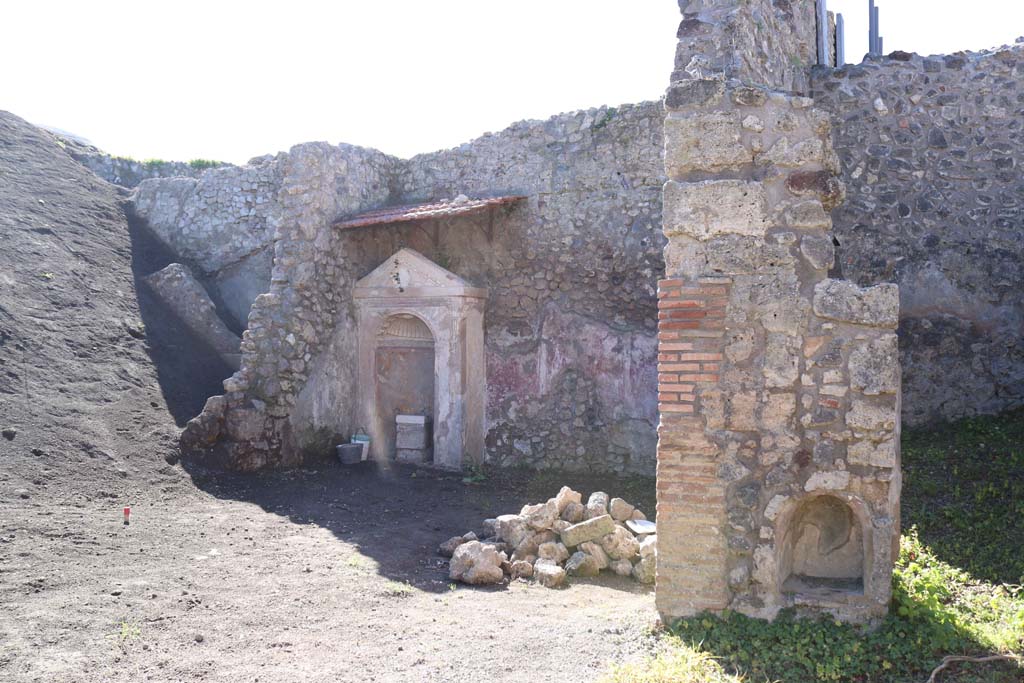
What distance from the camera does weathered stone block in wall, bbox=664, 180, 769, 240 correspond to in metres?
4.64

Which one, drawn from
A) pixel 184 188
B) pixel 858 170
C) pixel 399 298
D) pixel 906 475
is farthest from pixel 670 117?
pixel 184 188

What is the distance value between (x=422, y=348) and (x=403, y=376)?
49 cm

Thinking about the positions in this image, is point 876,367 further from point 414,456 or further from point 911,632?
point 414,456

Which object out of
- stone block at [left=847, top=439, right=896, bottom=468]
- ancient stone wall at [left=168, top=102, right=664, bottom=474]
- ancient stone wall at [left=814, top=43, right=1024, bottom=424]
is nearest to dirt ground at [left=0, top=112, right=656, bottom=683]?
ancient stone wall at [left=168, top=102, right=664, bottom=474]

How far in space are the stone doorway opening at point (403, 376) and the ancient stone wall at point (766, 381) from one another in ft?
20.7

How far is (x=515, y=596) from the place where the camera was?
5758 mm

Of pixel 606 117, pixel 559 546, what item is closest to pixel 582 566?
pixel 559 546

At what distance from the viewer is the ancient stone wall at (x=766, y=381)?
4438 mm

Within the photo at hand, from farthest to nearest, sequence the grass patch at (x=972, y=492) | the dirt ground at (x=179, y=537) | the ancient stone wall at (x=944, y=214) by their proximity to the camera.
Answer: the ancient stone wall at (x=944, y=214) → the grass patch at (x=972, y=492) → the dirt ground at (x=179, y=537)

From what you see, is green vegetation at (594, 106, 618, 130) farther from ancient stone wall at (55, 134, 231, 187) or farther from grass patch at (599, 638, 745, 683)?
ancient stone wall at (55, 134, 231, 187)

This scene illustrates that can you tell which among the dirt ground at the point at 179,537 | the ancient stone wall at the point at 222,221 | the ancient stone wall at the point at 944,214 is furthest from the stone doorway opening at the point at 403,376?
the ancient stone wall at the point at 944,214

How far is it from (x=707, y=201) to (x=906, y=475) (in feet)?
13.0

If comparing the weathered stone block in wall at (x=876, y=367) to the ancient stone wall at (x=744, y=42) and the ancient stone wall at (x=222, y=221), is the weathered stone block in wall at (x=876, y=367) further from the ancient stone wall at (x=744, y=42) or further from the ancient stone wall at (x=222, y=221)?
the ancient stone wall at (x=222, y=221)

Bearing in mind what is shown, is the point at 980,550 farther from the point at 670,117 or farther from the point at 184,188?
the point at 184,188
